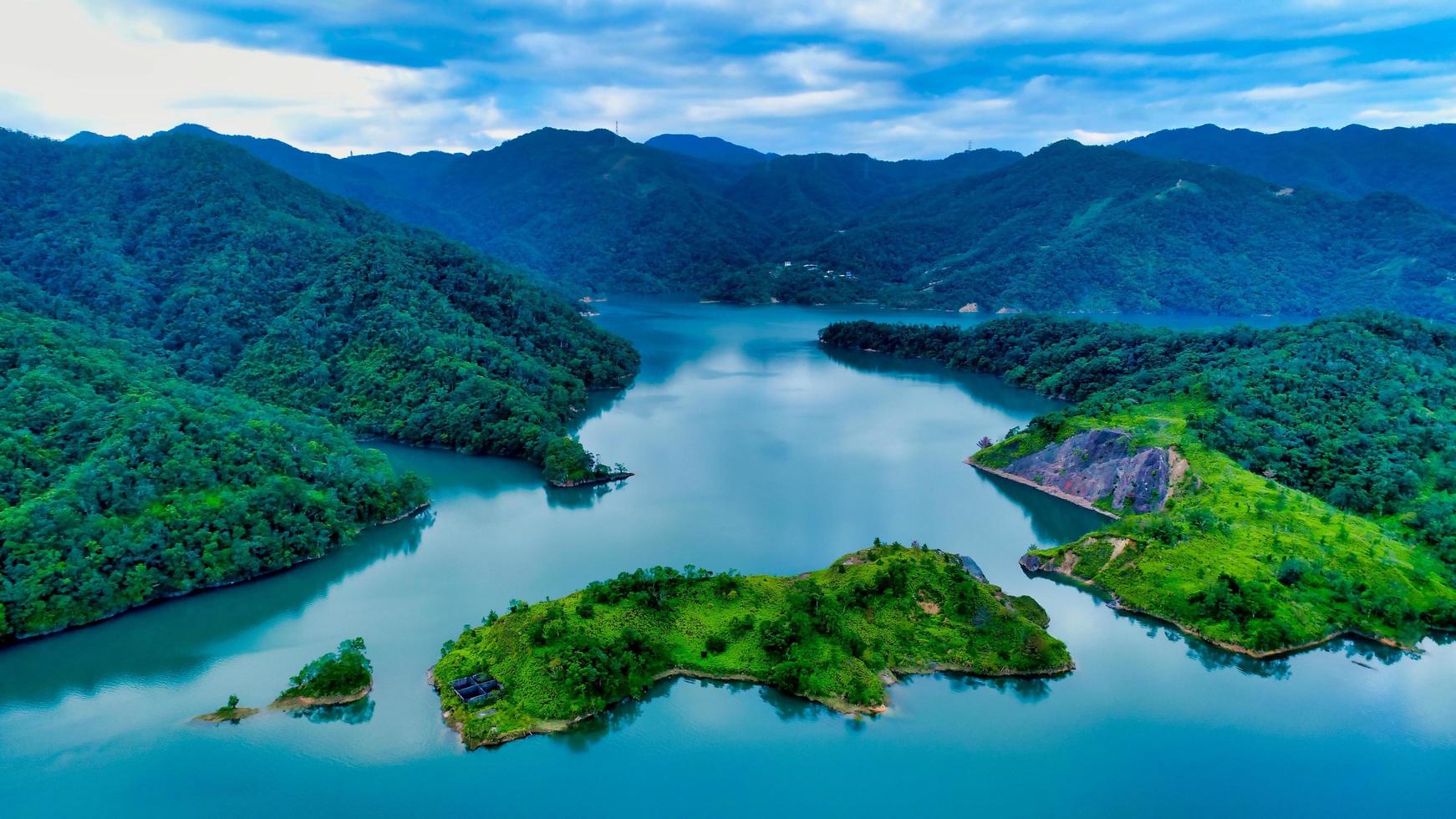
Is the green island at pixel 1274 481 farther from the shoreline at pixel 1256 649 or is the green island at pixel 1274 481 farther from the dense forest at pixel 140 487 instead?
the dense forest at pixel 140 487

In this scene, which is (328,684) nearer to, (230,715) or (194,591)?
(230,715)

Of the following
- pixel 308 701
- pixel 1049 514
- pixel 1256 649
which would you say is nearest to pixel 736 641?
pixel 308 701

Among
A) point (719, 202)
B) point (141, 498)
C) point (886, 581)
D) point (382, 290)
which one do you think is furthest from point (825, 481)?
point (719, 202)

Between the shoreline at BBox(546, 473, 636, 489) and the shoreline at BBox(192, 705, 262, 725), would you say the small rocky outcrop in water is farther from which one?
the shoreline at BBox(192, 705, 262, 725)

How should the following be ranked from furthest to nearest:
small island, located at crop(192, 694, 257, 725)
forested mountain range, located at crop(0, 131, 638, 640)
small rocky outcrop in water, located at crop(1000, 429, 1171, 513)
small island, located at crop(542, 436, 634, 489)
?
small island, located at crop(542, 436, 634, 489) → small rocky outcrop in water, located at crop(1000, 429, 1171, 513) → forested mountain range, located at crop(0, 131, 638, 640) → small island, located at crop(192, 694, 257, 725)

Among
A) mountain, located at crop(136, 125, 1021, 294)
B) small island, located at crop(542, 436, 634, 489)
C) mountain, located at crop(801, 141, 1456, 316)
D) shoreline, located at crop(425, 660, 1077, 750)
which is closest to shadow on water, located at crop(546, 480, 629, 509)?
small island, located at crop(542, 436, 634, 489)

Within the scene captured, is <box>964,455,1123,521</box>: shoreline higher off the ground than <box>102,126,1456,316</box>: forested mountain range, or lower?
lower
